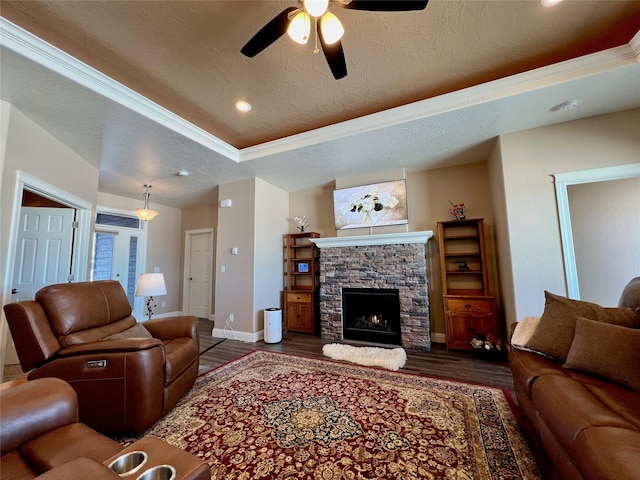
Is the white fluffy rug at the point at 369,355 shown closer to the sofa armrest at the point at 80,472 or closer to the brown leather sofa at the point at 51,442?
the brown leather sofa at the point at 51,442

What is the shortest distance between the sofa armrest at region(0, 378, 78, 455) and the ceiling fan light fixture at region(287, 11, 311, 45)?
7.17 feet

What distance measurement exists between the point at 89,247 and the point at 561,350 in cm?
543

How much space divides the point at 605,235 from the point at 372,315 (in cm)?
289

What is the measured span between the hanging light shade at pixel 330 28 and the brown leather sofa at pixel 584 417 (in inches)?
90.3

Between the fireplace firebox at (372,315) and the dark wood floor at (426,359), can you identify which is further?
the fireplace firebox at (372,315)

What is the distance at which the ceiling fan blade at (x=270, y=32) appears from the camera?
1532 mm

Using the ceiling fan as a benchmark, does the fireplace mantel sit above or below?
below

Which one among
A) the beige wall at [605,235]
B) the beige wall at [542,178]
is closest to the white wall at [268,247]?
the beige wall at [542,178]

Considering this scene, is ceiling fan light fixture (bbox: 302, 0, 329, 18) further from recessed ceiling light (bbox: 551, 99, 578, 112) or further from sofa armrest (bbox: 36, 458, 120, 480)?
recessed ceiling light (bbox: 551, 99, 578, 112)

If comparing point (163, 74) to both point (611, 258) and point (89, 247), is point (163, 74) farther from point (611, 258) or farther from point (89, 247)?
point (611, 258)

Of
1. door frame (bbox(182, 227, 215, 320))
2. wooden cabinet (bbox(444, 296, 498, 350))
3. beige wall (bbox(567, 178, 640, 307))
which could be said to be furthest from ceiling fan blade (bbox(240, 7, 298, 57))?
door frame (bbox(182, 227, 215, 320))

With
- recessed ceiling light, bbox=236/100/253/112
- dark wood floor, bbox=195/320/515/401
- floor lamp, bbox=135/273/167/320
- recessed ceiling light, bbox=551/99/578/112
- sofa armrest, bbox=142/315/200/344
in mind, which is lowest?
dark wood floor, bbox=195/320/515/401

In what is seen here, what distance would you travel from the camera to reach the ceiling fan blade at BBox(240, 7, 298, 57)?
1532 millimetres

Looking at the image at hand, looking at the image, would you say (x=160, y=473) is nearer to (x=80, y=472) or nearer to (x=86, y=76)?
(x=80, y=472)
